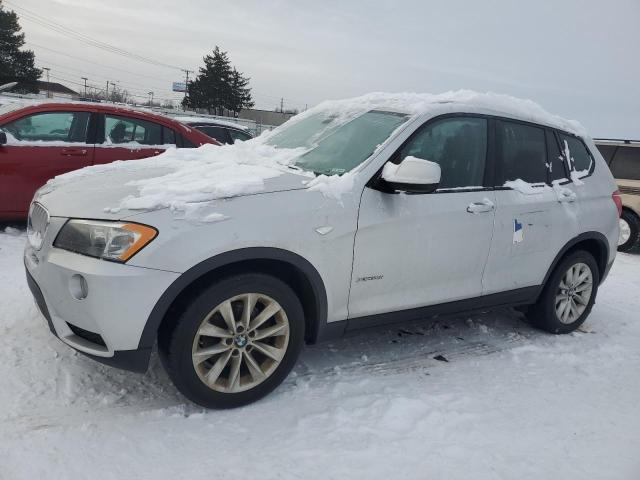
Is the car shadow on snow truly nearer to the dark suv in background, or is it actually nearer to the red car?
the red car

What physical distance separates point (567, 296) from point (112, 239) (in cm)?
369

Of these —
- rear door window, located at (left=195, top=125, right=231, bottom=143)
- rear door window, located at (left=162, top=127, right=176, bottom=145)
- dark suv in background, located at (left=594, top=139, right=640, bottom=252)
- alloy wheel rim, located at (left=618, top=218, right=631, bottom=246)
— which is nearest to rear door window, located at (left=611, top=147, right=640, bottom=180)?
dark suv in background, located at (left=594, top=139, right=640, bottom=252)

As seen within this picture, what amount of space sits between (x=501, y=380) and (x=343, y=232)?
5.17 feet

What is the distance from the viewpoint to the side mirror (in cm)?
311

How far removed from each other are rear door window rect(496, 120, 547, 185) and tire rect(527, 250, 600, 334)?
0.80 meters

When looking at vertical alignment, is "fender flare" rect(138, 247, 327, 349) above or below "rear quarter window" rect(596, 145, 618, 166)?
below

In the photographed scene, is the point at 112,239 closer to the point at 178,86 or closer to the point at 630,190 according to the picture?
the point at 630,190

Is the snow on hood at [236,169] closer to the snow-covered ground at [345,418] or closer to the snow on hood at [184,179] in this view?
the snow on hood at [184,179]

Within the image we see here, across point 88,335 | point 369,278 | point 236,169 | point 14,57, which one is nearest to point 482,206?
point 369,278

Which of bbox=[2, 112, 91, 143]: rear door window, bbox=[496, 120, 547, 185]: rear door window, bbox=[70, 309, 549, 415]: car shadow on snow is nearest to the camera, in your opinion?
bbox=[70, 309, 549, 415]: car shadow on snow

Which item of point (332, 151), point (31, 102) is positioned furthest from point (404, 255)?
point (31, 102)

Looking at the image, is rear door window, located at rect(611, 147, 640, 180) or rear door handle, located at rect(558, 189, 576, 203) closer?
rear door handle, located at rect(558, 189, 576, 203)

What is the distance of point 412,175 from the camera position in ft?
10.2

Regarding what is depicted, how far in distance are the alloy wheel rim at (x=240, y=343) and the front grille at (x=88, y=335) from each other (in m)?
0.45
